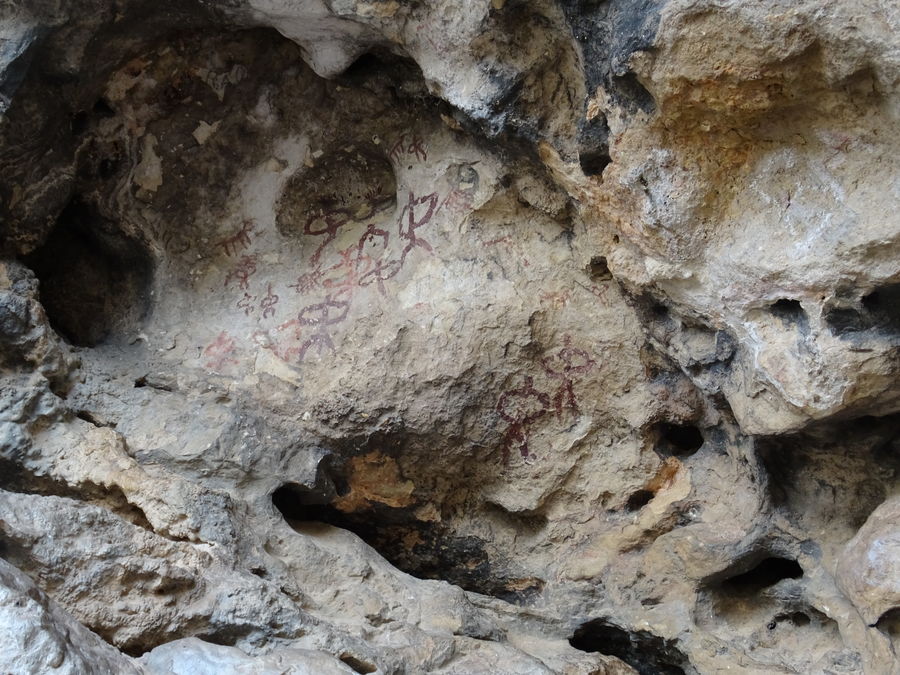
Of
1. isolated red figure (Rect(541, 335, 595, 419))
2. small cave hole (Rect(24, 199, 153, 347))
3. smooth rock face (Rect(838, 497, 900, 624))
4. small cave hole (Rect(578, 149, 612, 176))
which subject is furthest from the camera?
small cave hole (Rect(24, 199, 153, 347))

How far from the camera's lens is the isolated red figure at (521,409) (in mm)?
2416

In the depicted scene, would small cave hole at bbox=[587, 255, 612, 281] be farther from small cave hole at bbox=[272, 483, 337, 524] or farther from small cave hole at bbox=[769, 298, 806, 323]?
small cave hole at bbox=[272, 483, 337, 524]

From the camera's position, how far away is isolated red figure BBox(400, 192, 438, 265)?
2432 millimetres

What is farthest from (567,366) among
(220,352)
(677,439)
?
(220,352)

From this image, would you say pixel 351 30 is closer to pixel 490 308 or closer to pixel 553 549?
pixel 490 308

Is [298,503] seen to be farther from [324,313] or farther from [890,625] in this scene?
[890,625]

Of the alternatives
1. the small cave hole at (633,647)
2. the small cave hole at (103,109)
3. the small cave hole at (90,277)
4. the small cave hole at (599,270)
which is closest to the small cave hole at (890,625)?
the small cave hole at (633,647)

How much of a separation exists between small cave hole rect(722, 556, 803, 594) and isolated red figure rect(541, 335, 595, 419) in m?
0.63

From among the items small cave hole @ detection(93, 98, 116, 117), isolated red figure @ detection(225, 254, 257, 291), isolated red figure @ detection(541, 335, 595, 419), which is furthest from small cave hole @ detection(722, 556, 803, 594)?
small cave hole @ detection(93, 98, 116, 117)

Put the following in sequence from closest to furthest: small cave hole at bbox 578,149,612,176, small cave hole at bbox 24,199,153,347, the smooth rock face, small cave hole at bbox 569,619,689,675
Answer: the smooth rock face, small cave hole at bbox 578,149,612,176, small cave hole at bbox 569,619,689,675, small cave hole at bbox 24,199,153,347

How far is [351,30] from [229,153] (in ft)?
1.88

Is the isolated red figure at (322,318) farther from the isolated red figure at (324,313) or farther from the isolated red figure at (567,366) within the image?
the isolated red figure at (567,366)

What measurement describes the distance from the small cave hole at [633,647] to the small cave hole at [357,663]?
2.57 ft

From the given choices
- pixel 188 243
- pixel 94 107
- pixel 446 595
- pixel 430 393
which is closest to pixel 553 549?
pixel 446 595
